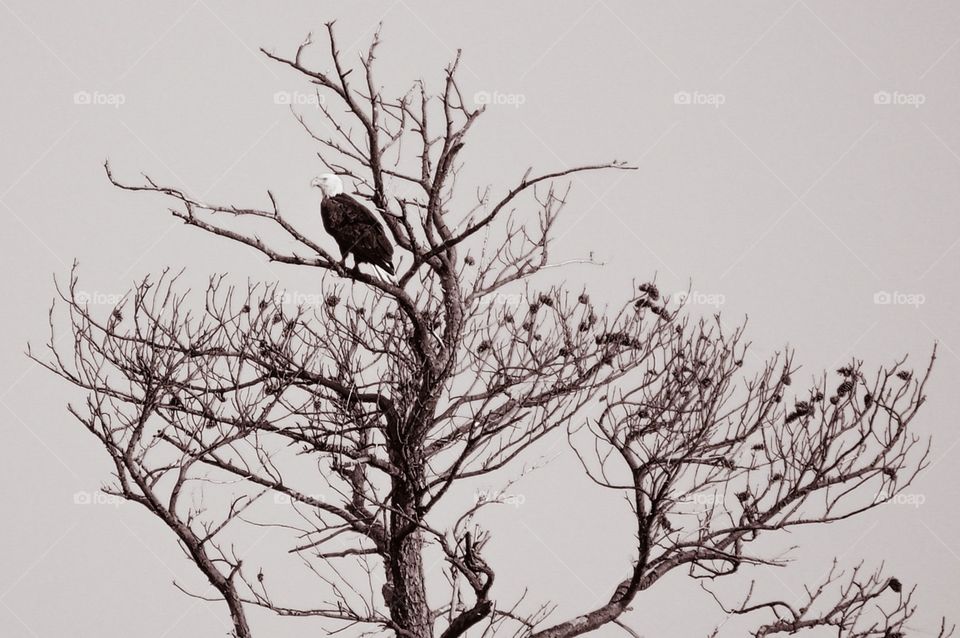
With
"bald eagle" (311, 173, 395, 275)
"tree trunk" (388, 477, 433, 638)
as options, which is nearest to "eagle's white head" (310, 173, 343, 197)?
"bald eagle" (311, 173, 395, 275)

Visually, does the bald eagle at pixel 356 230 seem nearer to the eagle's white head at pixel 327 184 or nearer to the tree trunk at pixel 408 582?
the eagle's white head at pixel 327 184

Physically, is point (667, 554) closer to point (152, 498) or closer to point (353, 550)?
point (353, 550)

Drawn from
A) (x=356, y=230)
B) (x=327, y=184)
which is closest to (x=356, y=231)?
(x=356, y=230)

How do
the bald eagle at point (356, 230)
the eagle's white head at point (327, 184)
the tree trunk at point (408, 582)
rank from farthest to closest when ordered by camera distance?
the eagle's white head at point (327, 184)
the bald eagle at point (356, 230)
the tree trunk at point (408, 582)

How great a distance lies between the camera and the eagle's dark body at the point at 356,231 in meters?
7.74

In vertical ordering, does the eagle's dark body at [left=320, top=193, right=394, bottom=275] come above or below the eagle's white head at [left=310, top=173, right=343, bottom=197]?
below

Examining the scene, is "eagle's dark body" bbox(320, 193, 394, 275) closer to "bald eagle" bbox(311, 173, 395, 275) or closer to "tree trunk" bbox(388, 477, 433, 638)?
"bald eagle" bbox(311, 173, 395, 275)

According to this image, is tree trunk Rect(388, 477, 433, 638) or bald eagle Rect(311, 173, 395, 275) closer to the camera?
tree trunk Rect(388, 477, 433, 638)

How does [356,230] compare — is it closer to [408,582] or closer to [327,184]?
[327,184]

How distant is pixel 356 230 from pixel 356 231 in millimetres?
18

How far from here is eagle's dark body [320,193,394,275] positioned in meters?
7.74

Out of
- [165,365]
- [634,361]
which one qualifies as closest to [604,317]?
[634,361]

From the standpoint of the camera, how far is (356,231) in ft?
26.0

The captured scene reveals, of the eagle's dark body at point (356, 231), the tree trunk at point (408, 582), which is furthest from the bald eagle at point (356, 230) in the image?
the tree trunk at point (408, 582)
